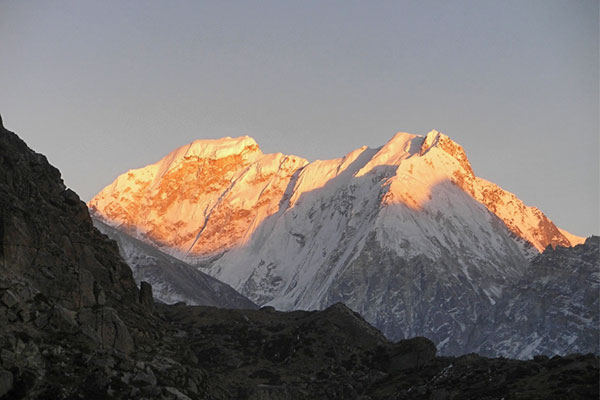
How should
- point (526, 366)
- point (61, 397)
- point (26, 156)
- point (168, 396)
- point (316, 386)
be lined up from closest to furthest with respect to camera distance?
point (61, 397)
point (168, 396)
point (26, 156)
point (526, 366)
point (316, 386)

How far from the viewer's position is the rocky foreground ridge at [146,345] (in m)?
93.6

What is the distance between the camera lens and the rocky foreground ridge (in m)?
93.6

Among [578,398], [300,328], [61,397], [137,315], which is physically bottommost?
[61,397]


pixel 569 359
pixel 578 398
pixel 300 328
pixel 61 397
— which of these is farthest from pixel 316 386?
pixel 61 397

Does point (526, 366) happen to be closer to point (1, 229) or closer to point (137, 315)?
point (137, 315)

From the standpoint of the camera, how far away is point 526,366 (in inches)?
5586

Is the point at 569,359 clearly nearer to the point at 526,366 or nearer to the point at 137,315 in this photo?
the point at 526,366

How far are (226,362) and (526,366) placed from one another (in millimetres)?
49992

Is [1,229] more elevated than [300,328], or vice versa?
[300,328]

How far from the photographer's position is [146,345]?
113562 mm

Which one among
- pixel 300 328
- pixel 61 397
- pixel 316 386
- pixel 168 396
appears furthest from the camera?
pixel 300 328

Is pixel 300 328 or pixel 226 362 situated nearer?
pixel 226 362

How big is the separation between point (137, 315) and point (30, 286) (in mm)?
23315

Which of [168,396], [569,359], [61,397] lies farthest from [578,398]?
[61,397]
